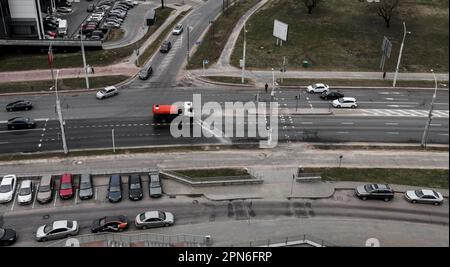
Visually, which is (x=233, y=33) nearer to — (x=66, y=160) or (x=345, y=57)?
(x=345, y=57)

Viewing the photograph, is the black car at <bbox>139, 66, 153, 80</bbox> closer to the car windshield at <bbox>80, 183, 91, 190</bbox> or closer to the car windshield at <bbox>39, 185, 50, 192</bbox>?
the car windshield at <bbox>80, 183, 91, 190</bbox>

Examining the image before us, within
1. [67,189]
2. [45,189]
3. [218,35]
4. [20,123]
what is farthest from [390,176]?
[218,35]

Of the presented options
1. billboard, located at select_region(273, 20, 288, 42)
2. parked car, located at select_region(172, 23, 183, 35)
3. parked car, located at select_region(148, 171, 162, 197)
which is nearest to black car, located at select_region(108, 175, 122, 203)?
parked car, located at select_region(148, 171, 162, 197)

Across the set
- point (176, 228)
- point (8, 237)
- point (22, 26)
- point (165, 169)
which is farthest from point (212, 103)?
point (22, 26)

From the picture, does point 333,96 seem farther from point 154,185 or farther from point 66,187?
point 66,187

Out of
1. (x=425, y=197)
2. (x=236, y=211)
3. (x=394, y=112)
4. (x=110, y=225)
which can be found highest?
(x=394, y=112)
